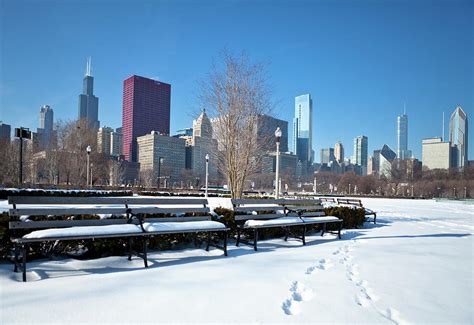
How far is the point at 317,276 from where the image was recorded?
14.2 ft

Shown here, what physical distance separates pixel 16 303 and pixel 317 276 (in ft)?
11.2

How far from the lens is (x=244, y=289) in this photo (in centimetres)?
367

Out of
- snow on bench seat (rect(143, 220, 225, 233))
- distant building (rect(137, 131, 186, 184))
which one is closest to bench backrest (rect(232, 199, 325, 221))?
snow on bench seat (rect(143, 220, 225, 233))

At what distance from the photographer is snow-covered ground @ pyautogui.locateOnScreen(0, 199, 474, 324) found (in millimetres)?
2979

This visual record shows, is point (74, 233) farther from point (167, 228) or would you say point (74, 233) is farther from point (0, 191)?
point (0, 191)

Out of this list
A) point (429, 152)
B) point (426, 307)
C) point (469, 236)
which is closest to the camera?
point (426, 307)

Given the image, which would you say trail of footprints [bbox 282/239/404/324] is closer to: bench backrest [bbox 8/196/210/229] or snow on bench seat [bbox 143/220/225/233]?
snow on bench seat [bbox 143/220/225/233]

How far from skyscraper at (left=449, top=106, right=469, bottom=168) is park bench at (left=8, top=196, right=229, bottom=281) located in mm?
121270

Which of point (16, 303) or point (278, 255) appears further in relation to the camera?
point (278, 255)

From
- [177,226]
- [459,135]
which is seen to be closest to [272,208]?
[177,226]

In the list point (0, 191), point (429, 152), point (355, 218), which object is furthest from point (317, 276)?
point (429, 152)

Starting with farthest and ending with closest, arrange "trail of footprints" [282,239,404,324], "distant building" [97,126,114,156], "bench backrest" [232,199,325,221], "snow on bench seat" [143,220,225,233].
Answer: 1. "distant building" [97,126,114,156]
2. "bench backrest" [232,199,325,221]
3. "snow on bench seat" [143,220,225,233]
4. "trail of footprints" [282,239,404,324]

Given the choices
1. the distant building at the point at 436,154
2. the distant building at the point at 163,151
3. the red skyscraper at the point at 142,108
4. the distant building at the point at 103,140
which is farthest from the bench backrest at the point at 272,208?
the red skyscraper at the point at 142,108

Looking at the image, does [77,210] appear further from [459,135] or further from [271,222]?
[459,135]
